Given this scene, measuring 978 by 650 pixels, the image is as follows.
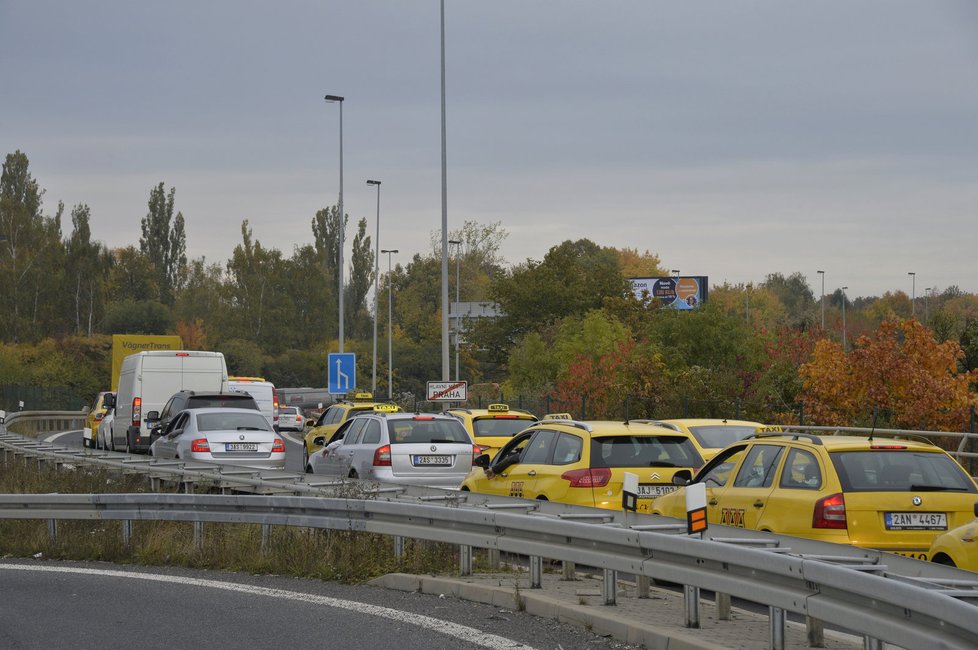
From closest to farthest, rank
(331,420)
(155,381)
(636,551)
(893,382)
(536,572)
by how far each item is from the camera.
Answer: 1. (636,551)
2. (536,572)
3. (893,382)
4. (331,420)
5. (155,381)

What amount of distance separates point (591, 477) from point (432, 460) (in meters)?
5.74

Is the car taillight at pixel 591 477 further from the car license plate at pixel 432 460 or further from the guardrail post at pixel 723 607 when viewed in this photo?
the car license plate at pixel 432 460

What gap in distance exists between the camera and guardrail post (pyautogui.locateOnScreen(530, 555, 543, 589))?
10.2 m

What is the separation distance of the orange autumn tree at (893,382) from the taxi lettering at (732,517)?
58.4 feet

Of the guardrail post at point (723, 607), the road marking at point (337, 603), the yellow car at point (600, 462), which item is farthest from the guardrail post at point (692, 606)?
the yellow car at point (600, 462)

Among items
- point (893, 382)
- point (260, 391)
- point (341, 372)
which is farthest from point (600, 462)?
point (341, 372)

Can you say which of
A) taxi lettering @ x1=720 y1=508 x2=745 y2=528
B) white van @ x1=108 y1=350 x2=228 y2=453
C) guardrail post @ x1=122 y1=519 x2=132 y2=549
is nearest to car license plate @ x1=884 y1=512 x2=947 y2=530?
taxi lettering @ x1=720 y1=508 x2=745 y2=528

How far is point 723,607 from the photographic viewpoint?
28.7ft

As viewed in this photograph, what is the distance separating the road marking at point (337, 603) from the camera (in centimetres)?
884

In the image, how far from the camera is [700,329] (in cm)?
4403

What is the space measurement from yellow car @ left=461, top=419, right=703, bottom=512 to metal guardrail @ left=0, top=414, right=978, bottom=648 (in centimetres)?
123

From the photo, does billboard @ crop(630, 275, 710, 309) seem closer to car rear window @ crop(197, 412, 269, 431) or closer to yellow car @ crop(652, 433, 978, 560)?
car rear window @ crop(197, 412, 269, 431)

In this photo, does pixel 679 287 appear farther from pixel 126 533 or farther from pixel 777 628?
pixel 777 628

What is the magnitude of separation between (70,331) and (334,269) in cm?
2326
